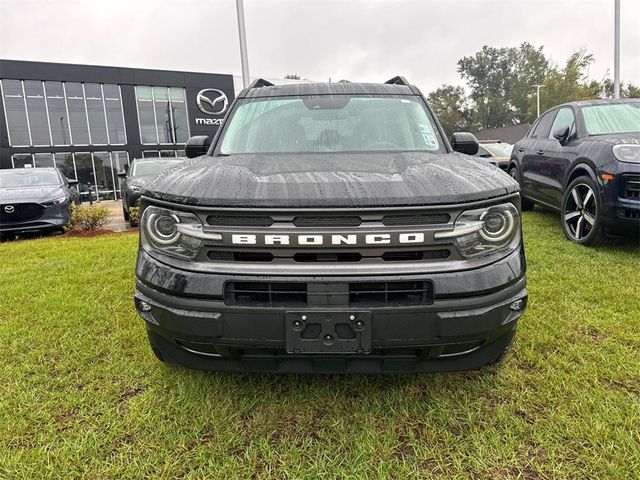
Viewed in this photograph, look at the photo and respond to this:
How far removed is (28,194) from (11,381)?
237 inches

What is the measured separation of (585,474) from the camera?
169 centimetres

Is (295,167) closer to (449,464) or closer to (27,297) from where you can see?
(449,464)

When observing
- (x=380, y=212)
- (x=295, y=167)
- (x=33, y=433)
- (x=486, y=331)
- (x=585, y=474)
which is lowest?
(x=585, y=474)

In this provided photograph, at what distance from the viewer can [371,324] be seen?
1.69 m

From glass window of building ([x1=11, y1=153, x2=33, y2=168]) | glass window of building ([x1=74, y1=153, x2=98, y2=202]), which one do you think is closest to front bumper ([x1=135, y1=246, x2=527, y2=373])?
glass window of building ([x1=74, y1=153, x2=98, y2=202])

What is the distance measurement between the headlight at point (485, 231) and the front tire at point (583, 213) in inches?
128

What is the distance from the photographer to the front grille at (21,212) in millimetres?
7031

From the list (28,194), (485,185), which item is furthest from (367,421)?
(28,194)

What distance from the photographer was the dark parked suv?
4207 millimetres

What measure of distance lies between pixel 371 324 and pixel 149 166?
9320 mm

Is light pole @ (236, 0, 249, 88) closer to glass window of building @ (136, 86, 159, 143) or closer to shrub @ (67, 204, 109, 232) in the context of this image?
shrub @ (67, 204, 109, 232)

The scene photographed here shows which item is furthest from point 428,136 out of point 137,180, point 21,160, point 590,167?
point 21,160

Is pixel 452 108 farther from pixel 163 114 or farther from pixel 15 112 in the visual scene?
pixel 15 112

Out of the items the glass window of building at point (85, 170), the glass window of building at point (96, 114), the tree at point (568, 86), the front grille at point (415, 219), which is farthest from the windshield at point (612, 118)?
the tree at point (568, 86)
